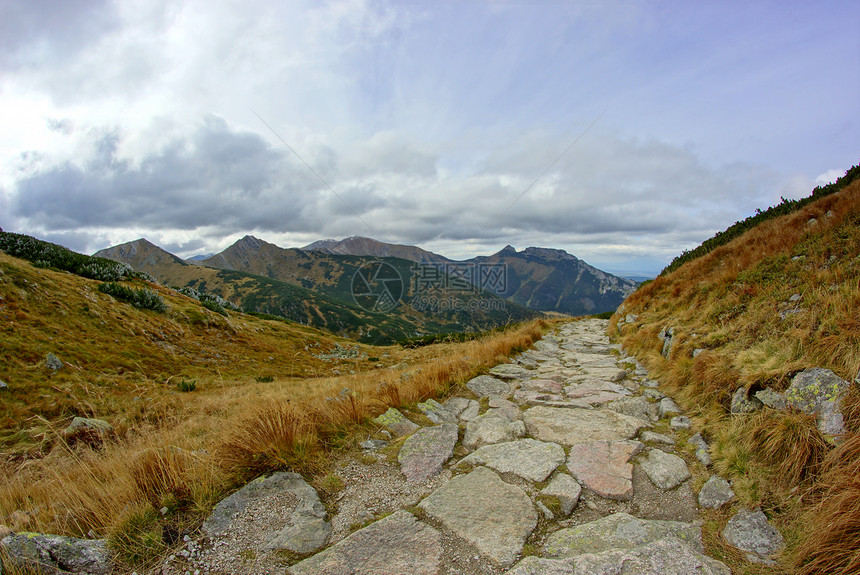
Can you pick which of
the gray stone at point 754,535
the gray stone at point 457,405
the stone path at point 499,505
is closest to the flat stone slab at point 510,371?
the gray stone at point 457,405

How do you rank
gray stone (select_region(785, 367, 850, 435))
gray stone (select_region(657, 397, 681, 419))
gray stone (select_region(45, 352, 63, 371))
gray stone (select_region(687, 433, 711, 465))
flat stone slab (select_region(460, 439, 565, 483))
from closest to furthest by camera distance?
gray stone (select_region(785, 367, 850, 435)) → gray stone (select_region(687, 433, 711, 465)) → flat stone slab (select_region(460, 439, 565, 483)) → gray stone (select_region(657, 397, 681, 419)) → gray stone (select_region(45, 352, 63, 371))

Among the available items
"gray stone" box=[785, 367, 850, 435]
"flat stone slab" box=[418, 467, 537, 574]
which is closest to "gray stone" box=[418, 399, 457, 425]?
"flat stone slab" box=[418, 467, 537, 574]

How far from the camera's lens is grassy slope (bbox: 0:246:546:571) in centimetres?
292

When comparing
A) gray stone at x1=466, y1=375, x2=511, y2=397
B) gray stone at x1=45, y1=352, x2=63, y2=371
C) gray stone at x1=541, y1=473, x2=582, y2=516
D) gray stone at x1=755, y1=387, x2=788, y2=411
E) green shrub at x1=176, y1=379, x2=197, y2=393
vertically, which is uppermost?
gray stone at x1=755, y1=387, x2=788, y2=411

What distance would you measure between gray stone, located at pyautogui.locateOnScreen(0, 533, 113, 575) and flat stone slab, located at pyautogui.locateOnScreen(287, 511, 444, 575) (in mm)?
1294

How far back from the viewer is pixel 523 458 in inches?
158

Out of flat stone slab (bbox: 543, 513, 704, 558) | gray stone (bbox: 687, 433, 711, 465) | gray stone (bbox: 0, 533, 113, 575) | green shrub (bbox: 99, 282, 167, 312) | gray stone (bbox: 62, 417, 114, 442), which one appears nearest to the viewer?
gray stone (bbox: 0, 533, 113, 575)

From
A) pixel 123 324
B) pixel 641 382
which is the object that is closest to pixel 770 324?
pixel 641 382

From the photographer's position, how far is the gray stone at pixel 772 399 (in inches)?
134

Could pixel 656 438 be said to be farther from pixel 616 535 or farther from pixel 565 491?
pixel 616 535

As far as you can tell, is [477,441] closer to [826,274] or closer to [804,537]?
[804,537]

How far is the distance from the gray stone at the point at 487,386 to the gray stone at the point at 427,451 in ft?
6.45

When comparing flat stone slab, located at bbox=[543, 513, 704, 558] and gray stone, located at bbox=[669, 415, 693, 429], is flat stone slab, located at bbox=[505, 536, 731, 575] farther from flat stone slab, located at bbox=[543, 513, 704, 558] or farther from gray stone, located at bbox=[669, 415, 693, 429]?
gray stone, located at bbox=[669, 415, 693, 429]

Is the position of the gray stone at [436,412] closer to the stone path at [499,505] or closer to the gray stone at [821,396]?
the stone path at [499,505]
